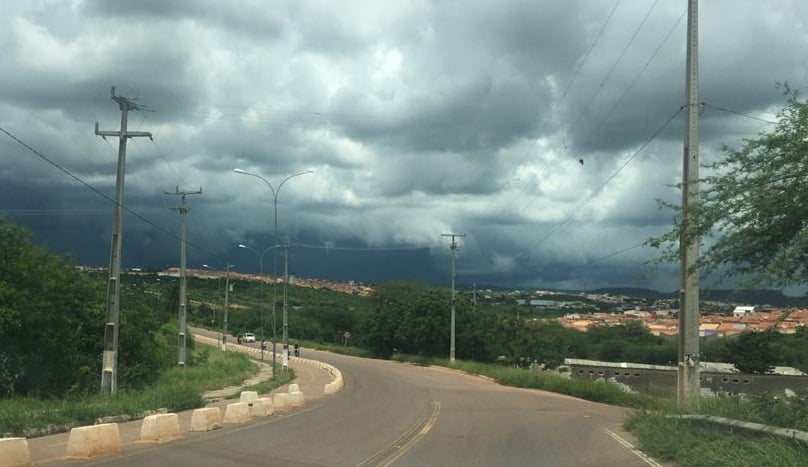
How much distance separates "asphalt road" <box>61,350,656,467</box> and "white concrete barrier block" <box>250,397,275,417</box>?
521 mm

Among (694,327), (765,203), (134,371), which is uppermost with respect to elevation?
(765,203)

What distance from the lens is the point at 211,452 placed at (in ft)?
49.3

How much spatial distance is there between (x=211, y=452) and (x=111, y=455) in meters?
1.82

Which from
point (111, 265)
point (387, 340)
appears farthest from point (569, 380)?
point (387, 340)

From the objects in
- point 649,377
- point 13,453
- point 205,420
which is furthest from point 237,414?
point 649,377

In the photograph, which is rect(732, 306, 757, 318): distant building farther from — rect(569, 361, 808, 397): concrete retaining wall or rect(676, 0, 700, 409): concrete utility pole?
rect(569, 361, 808, 397): concrete retaining wall

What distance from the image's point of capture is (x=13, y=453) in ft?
39.9

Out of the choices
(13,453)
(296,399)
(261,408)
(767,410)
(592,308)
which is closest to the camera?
(13,453)

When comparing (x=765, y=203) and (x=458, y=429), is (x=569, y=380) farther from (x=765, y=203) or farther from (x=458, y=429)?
(x=765, y=203)

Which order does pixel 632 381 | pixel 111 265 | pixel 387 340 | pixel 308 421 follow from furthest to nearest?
1. pixel 387 340
2. pixel 632 381
3. pixel 111 265
4. pixel 308 421

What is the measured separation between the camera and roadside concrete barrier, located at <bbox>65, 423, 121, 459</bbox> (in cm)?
1398

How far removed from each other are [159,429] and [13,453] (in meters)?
5.07

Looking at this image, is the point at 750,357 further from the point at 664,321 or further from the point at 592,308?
the point at 592,308

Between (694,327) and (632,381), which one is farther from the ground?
(694,327)
